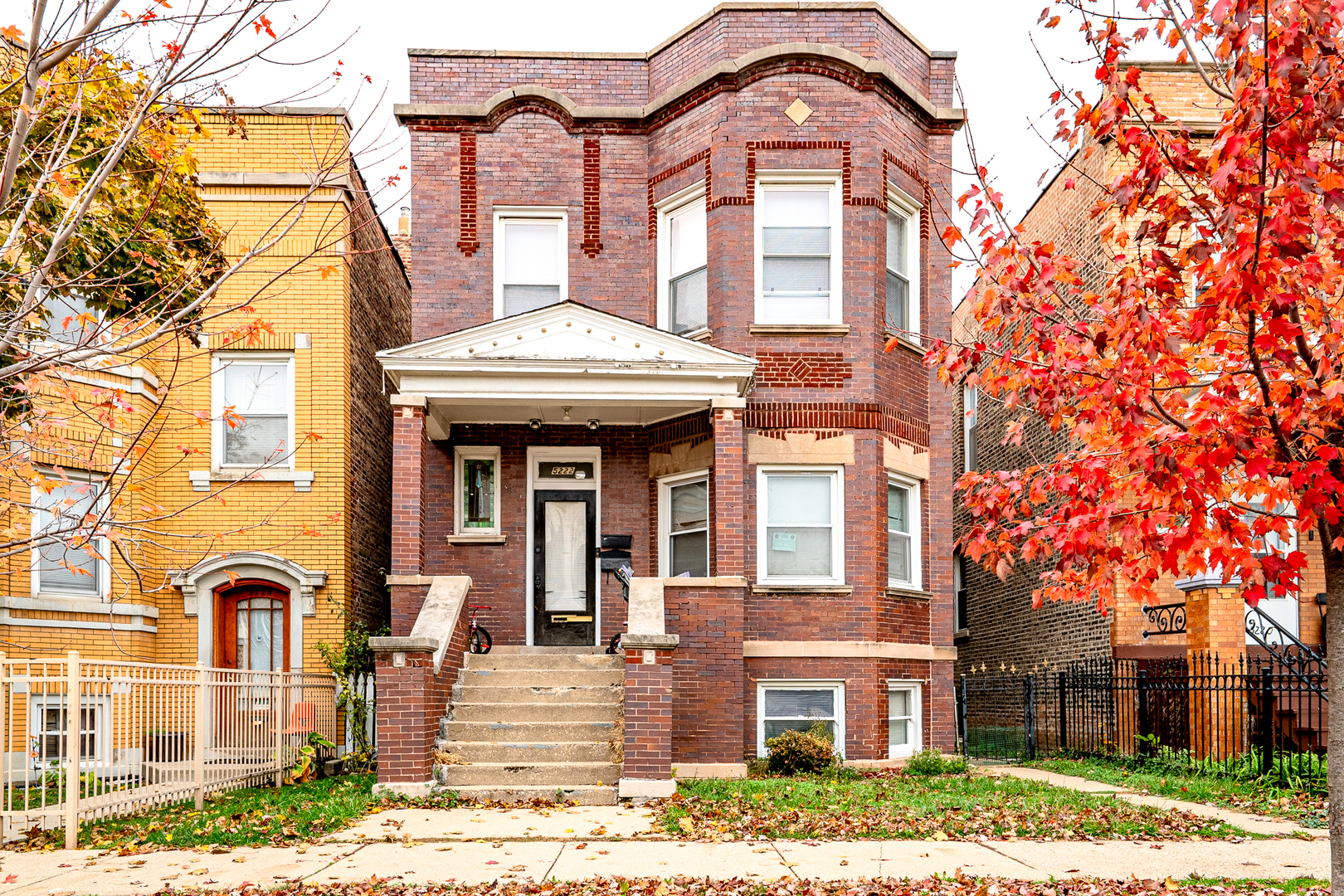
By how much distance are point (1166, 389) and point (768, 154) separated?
9818mm

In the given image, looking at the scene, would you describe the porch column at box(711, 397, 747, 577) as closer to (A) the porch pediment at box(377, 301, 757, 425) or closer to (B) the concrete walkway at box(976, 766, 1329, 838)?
(A) the porch pediment at box(377, 301, 757, 425)

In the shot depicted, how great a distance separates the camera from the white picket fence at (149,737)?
9.19 meters

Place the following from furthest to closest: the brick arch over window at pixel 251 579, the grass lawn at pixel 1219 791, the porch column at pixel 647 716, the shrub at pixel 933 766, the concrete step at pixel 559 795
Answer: the brick arch over window at pixel 251 579
the shrub at pixel 933 766
the porch column at pixel 647 716
the concrete step at pixel 559 795
the grass lawn at pixel 1219 791

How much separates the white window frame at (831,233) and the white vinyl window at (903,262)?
3.13 feet

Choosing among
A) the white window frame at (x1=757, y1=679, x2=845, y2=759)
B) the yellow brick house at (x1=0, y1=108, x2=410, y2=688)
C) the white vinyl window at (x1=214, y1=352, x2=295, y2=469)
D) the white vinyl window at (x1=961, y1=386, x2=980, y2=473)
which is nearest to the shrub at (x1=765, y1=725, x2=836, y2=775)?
the white window frame at (x1=757, y1=679, x2=845, y2=759)

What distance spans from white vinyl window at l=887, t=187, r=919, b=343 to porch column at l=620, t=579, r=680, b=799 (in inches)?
259

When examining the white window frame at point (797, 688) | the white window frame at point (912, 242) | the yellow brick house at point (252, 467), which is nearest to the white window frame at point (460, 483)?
the yellow brick house at point (252, 467)

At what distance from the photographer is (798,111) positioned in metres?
15.4

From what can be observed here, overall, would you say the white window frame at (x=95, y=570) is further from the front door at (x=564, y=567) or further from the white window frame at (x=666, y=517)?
the white window frame at (x=666, y=517)

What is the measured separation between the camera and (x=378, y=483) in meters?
19.0

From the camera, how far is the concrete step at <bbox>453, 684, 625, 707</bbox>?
12.8 meters

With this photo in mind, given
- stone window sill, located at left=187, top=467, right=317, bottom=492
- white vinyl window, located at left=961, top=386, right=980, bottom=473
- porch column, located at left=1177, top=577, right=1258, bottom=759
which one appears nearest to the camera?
porch column, located at left=1177, top=577, right=1258, bottom=759

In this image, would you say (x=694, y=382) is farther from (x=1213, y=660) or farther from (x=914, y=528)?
(x=1213, y=660)

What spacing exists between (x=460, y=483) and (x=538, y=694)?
404 centimetres
